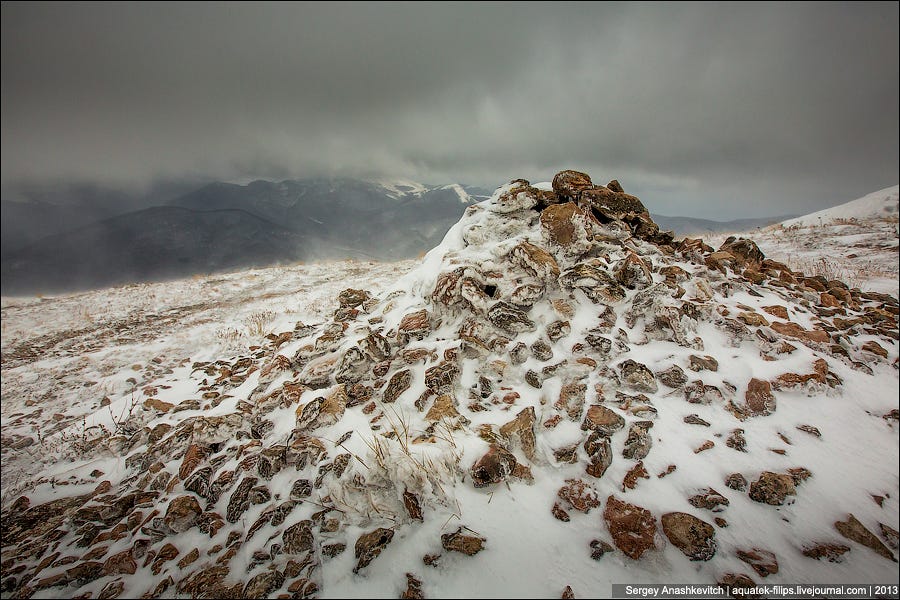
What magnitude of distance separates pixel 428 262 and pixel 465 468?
15.9 feet

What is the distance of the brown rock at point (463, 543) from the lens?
2500 millimetres

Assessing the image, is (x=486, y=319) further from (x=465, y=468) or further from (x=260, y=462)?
(x=260, y=462)

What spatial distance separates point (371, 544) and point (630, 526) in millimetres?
2160

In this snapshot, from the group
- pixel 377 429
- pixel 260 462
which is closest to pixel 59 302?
pixel 260 462

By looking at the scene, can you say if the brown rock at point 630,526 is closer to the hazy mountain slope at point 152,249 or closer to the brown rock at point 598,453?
the brown rock at point 598,453

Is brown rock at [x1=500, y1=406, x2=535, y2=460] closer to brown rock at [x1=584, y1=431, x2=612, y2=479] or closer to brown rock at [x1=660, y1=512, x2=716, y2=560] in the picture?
brown rock at [x1=584, y1=431, x2=612, y2=479]

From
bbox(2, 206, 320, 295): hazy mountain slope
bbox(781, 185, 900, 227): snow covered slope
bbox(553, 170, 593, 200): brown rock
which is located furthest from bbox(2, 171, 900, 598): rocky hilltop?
bbox(2, 206, 320, 295): hazy mountain slope

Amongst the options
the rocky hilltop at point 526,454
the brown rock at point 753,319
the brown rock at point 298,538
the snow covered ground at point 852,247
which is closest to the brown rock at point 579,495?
the rocky hilltop at point 526,454

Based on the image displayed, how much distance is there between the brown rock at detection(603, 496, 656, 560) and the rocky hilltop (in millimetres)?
25

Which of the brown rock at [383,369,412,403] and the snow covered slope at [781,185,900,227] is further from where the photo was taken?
the snow covered slope at [781,185,900,227]

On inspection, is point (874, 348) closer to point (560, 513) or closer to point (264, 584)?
point (560, 513)

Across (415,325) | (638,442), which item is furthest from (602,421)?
(415,325)

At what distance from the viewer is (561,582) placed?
2279 mm

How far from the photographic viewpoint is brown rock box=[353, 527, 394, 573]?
2551 millimetres
